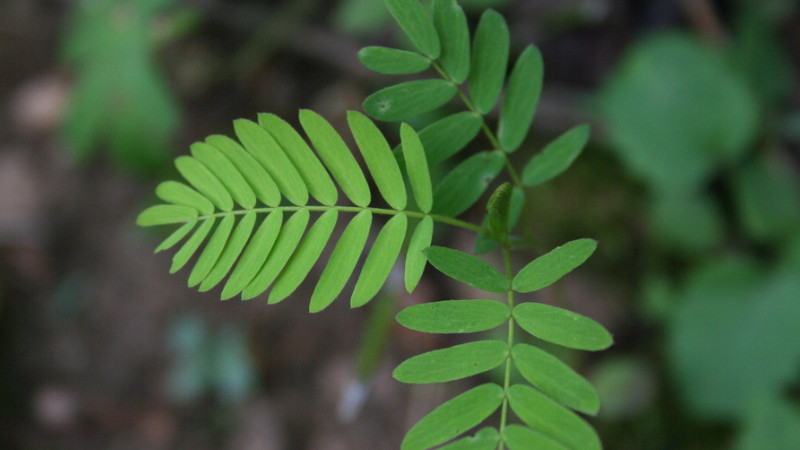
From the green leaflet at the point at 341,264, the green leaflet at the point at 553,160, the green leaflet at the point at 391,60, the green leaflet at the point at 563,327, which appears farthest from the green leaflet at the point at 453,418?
the green leaflet at the point at 391,60

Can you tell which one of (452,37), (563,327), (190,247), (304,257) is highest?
(452,37)

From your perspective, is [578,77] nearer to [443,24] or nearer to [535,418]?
[443,24]

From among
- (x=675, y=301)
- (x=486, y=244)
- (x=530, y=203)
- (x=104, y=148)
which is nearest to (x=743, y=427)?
(x=675, y=301)

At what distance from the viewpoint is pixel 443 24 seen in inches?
48.8

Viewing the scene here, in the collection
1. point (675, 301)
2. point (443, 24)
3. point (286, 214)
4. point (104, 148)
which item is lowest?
point (675, 301)

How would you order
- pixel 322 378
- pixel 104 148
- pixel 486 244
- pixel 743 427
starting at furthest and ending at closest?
pixel 104 148 → pixel 322 378 → pixel 743 427 → pixel 486 244

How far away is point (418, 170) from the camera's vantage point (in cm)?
115

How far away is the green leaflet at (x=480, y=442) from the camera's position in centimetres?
106

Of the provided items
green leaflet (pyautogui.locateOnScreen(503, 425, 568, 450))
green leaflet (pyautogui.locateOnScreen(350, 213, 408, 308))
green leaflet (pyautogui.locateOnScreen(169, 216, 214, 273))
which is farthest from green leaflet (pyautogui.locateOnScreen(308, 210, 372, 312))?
green leaflet (pyautogui.locateOnScreen(503, 425, 568, 450))

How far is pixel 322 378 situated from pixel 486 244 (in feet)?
6.12

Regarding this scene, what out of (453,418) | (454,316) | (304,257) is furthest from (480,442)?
(304,257)

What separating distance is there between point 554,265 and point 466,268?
5.6 inches

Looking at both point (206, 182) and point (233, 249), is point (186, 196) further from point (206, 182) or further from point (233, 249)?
point (233, 249)

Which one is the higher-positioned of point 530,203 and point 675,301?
point 530,203
